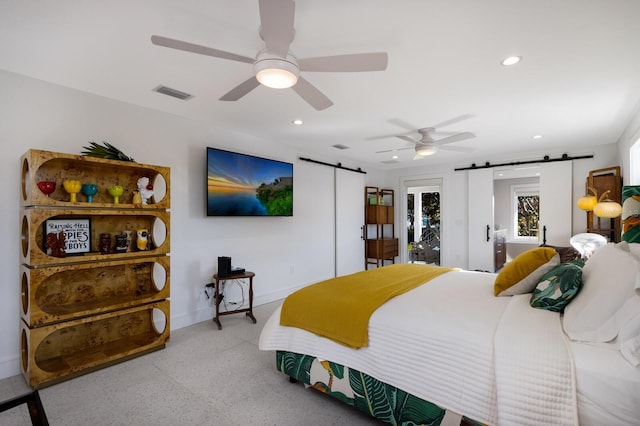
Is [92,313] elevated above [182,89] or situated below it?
below

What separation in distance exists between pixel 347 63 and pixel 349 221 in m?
4.36

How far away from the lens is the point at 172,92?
9.32 ft

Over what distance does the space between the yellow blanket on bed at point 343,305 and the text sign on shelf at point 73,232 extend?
1898 mm

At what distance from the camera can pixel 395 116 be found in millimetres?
3420

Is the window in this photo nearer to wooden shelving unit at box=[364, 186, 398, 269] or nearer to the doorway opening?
the doorway opening

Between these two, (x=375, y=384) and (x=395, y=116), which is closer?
(x=375, y=384)

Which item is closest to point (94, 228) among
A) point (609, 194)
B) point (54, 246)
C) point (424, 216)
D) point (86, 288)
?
point (54, 246)

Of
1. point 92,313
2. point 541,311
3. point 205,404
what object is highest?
point 541,311

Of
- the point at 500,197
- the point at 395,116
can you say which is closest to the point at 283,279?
the point at 395,116

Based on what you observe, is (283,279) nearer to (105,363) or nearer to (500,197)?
(105,363)

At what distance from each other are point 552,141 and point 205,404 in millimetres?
5419

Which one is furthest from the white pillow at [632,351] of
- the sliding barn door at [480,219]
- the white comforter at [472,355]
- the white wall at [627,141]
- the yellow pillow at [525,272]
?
the sliding barn door at [480,219]

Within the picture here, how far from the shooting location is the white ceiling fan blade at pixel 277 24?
53.3 inches

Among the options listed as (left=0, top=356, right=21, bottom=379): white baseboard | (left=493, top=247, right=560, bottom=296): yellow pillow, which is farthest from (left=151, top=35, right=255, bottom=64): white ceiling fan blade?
(left=0, top=356, right=21, bottom=379): white baseboard
